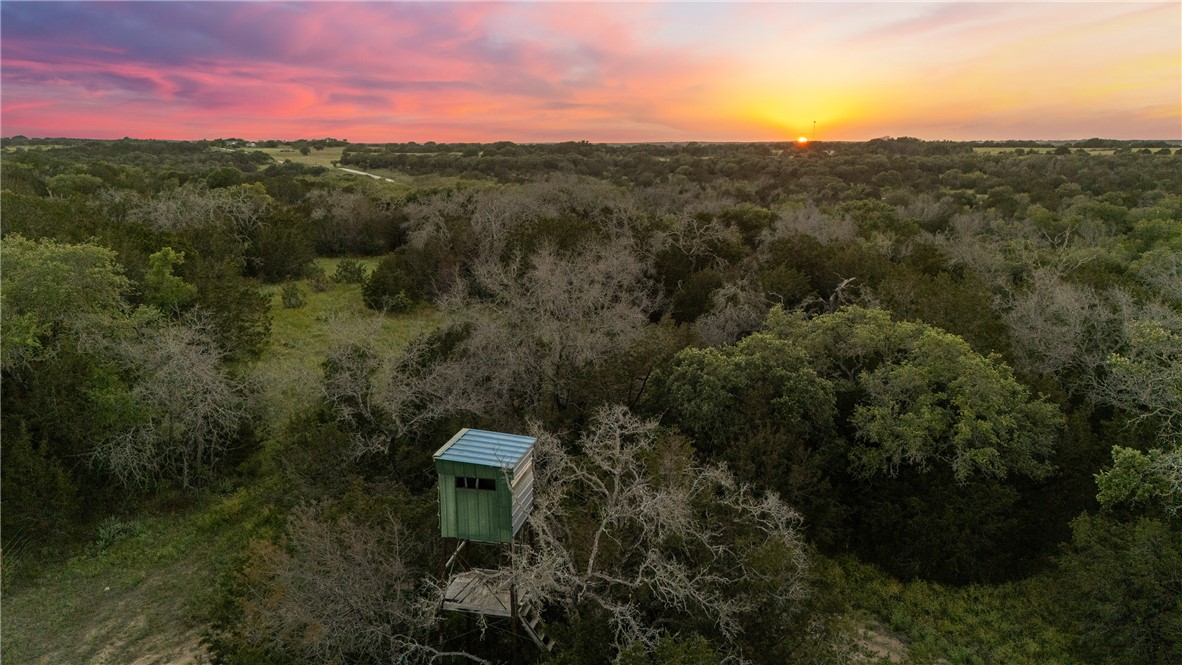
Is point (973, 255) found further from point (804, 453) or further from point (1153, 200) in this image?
point (1153, 200)

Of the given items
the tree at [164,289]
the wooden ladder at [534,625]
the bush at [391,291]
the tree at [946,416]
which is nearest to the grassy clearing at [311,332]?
the bush at [391,291]

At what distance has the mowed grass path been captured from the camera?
29.8 feet

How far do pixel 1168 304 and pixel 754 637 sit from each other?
1525 centimetres

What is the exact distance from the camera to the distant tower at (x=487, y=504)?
717cm

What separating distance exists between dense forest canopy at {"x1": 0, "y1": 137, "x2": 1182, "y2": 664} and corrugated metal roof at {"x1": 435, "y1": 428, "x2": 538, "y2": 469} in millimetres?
747

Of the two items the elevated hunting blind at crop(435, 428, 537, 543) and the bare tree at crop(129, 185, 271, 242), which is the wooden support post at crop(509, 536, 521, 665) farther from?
the bare tree at crop(129, 185, 271, 242)

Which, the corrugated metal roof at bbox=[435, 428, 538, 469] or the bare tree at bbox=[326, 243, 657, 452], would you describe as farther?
the bare tree at bbox=[326, 243, 657, 452]

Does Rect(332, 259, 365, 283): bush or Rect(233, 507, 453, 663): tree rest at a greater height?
Rect(332, 259, 365, 283): bush

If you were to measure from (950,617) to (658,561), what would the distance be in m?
6.20

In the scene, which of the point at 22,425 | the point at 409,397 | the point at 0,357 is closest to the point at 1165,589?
the point at 409,397

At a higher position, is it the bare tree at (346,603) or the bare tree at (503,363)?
the bare tree at (503,363)

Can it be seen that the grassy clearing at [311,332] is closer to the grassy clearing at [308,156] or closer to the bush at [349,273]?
the bush at [349,273]

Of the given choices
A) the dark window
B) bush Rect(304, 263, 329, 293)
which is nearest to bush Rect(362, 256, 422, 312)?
bush Rect(304, 263, 329, 293)

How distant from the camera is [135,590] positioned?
1030 cm
